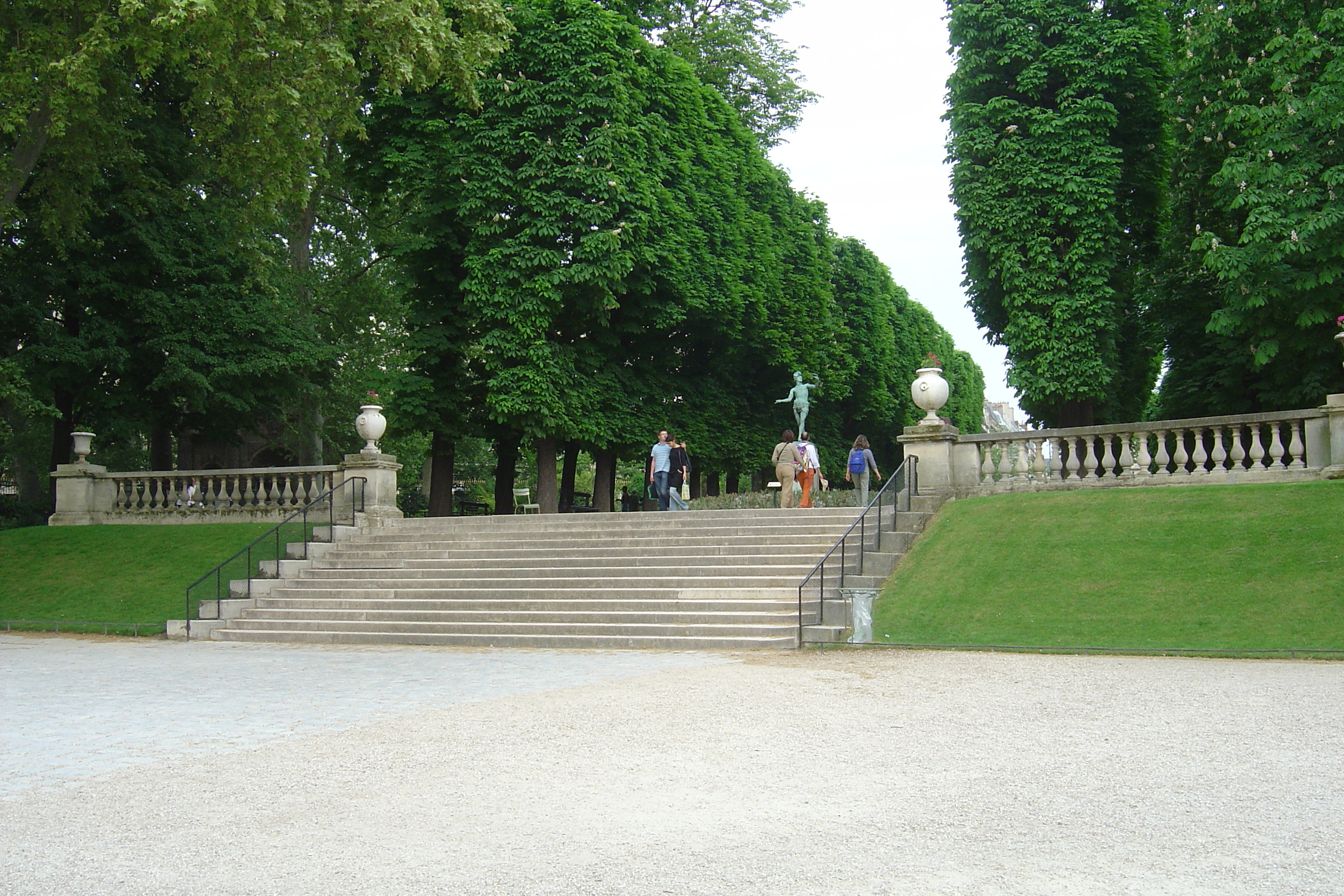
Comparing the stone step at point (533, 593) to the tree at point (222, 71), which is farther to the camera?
the tree at point (222, 71)

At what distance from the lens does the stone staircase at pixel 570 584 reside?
14.4 meters

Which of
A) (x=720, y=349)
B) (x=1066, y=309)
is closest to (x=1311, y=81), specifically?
(x=1066, y=309)

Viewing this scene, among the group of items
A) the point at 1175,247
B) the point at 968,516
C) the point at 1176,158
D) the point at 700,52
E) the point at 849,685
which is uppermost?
the point at 700,52

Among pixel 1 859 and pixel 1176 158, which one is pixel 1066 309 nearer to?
pixel 1176 158

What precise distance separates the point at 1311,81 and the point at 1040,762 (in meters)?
18.1

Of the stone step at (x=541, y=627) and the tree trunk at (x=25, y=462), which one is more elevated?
the tree trunk at (x=25, y=462)

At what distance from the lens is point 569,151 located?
23891 millimetres

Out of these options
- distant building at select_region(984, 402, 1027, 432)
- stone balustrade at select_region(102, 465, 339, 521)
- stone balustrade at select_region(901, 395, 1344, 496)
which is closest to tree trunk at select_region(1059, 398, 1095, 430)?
stone balustrade at select_region(901, 395, 1344, 496)

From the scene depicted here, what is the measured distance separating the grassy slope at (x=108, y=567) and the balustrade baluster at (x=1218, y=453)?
627 inches

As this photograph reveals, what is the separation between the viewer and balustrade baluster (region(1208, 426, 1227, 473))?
15.8 metres

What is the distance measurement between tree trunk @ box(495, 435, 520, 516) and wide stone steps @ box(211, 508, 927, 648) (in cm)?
684

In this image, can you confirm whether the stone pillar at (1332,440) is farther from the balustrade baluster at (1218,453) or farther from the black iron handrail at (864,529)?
the black iron handrail at (864,529)

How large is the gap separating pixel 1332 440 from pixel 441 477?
58.5 ft

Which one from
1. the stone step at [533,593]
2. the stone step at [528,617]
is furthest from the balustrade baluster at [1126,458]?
the stone step at [528,617]
